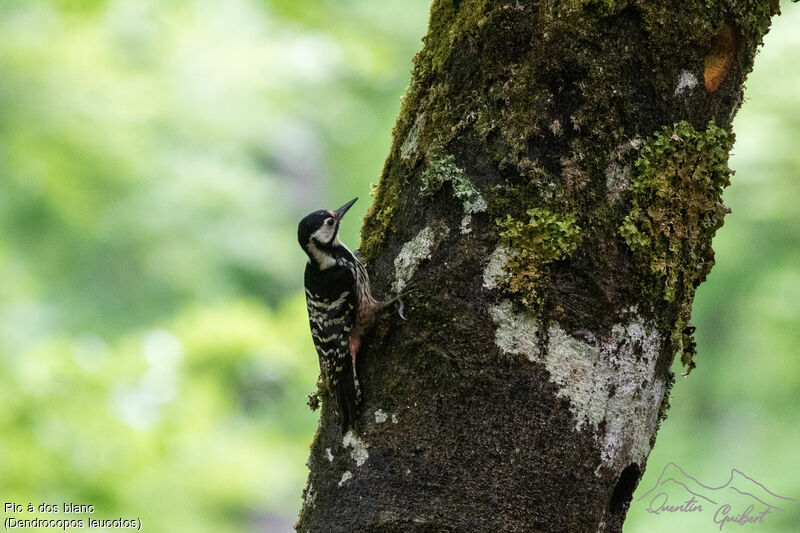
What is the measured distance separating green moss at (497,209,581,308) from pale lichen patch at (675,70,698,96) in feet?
1.67

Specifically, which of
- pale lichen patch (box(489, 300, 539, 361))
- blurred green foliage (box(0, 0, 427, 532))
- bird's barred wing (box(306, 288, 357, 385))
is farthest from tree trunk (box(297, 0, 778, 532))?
blurred green foliage (box(0, 0, 427, 532))

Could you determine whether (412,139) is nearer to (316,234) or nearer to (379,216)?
(379,216)

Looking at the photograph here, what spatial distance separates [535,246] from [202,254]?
24.4 feet

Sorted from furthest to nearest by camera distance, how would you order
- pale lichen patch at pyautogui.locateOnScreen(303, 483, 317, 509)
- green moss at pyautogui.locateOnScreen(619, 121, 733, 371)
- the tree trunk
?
pale lichen patch at pyautogui.locateOnScreen(303, 483, 317, 509), green moss at pyautogui.locateOnScreen(619, 121, 733, 371), the tree trunk

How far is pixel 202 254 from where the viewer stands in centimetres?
916

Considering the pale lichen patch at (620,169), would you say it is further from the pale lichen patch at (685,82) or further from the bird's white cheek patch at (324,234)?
the bird's white cheek patch at (324,234)

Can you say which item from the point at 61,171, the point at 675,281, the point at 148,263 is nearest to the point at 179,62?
the point at 61,171

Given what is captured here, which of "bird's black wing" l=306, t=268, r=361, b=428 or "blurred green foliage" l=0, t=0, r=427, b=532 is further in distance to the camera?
"blurred green foliage" l=0, t=0, r=427, b=532

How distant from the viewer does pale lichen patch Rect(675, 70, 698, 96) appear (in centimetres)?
231

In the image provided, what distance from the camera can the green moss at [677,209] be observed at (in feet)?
7.32

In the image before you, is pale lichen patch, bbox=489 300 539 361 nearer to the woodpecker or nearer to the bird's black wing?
the woodpecker

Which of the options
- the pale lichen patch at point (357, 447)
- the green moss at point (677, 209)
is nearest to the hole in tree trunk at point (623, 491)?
the green moss at point (677, 209)

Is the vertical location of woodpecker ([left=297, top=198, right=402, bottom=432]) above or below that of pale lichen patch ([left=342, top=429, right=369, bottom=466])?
above
